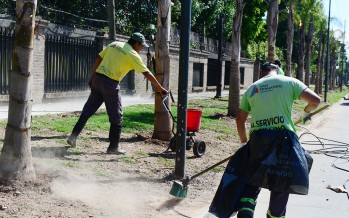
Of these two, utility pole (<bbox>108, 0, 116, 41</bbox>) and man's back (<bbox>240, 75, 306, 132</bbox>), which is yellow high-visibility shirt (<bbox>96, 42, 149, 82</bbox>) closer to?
man's back (<bbox>240, 75, 306, 132</bbox>)

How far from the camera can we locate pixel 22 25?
566 cm

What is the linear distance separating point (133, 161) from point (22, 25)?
3.21 metres

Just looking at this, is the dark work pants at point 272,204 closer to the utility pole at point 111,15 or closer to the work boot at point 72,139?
the work boot at point 72,139

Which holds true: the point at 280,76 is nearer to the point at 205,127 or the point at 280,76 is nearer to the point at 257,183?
the point at 257,183

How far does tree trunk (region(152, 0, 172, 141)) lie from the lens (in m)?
10.1

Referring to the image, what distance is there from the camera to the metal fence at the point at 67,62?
17359 mm

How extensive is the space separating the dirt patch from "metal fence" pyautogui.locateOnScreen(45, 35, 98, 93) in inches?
311

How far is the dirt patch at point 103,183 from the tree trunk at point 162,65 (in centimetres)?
29

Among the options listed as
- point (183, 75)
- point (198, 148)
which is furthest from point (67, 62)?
point (183, 75)

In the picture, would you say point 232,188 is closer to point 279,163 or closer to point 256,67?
point 279,163

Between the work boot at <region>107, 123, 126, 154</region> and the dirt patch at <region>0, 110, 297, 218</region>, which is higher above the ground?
the work boot at <region>107, 123, 126, 154</region>

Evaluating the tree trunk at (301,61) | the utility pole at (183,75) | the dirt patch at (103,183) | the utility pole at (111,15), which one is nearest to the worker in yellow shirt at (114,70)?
the dirt patch at (103,183)

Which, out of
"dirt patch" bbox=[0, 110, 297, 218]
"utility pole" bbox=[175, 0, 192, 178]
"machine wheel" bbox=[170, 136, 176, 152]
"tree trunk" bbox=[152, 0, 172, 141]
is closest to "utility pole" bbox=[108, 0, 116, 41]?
"tree trunk" bbox=[152, 0, 172, 141]

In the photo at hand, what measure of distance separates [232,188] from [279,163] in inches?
20.7
